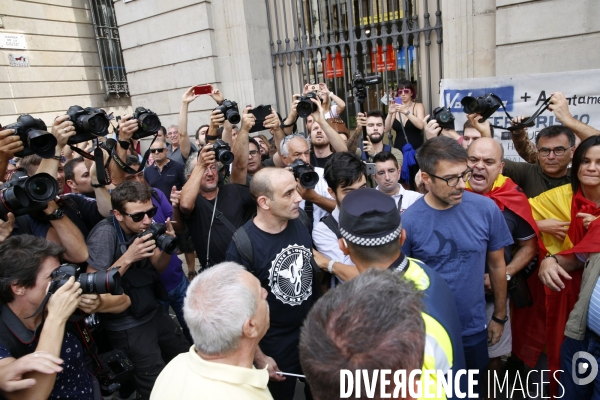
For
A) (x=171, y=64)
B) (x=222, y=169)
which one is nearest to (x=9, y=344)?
(x=222, y=169)

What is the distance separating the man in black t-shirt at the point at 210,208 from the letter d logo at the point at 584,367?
2.36 metres

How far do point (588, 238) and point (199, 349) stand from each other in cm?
212

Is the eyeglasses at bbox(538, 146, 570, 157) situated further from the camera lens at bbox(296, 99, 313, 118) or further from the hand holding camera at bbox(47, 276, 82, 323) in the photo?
the hand holding camera at bbox(47, 276, 82, 323)

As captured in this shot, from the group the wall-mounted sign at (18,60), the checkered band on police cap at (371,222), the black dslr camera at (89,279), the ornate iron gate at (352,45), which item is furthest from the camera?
the wall-mounted sign at (18,60)

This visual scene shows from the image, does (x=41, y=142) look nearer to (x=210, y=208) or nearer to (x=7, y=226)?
(x=7, y=226)

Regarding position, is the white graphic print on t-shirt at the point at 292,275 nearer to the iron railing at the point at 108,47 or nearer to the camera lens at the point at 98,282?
the camera lens at the point at 98,282

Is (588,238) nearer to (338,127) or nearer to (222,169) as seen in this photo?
(222,169)

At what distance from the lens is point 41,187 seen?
2484 millimetres

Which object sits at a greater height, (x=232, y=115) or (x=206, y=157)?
(x=232, y=115)

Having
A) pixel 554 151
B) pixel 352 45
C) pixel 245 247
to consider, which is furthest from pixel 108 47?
pixel 554 151

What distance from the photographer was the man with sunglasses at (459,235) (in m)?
2.28

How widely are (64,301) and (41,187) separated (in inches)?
36.0

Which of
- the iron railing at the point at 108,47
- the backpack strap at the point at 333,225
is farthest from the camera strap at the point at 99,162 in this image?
the iron railing at the point at 108,47

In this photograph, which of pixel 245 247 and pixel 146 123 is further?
pixel 146 123
